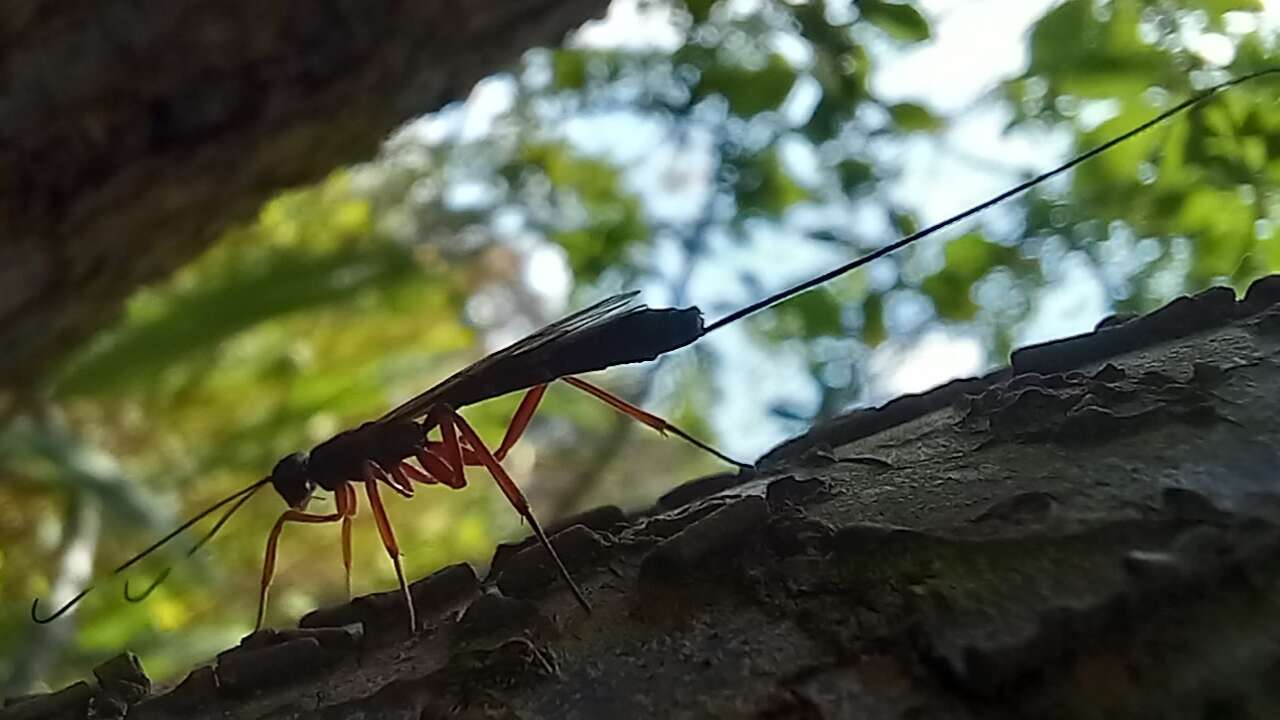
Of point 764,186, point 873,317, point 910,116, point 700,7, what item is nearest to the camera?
point 700,7

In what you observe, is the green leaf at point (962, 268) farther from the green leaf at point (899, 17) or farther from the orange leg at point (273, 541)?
the orange leg at point (273, 541)

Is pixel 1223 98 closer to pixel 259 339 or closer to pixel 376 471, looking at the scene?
pixel 376 471

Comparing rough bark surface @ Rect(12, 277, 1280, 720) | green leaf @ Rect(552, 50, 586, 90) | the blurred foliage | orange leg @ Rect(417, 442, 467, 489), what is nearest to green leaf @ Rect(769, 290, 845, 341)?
the blurred foliage

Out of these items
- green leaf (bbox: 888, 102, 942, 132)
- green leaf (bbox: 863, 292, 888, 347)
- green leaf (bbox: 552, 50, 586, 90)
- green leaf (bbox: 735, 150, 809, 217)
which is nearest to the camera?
green leaf (bbox: 888, 102, 942, 132)

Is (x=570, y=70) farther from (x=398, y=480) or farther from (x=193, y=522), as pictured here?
(x=193, y=522)

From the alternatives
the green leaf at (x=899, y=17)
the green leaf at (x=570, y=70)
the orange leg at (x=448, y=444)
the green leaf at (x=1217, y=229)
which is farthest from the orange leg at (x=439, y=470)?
the green leaf at (x=570, y=70)

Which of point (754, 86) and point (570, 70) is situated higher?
point (570, 70)

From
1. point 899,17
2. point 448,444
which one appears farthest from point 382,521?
point 899,17

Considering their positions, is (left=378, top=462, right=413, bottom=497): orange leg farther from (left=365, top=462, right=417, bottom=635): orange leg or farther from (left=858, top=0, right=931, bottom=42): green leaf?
(left=858, top=0, right=931, bottom=42): green leaf
